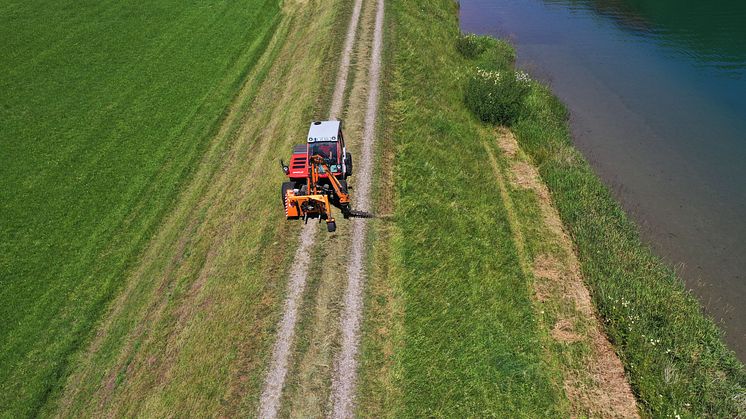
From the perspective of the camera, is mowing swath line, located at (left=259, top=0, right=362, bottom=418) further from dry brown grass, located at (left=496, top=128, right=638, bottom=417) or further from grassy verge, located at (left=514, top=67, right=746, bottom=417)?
grassy verge, located at (left=514, top=67, right=746, bottom=417)

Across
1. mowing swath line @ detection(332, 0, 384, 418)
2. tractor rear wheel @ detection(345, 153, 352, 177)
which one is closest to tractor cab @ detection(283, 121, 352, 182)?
tractor rear wheel @ detection(345, 153, 352, 177)

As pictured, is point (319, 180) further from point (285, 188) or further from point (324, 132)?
point (324, 132)

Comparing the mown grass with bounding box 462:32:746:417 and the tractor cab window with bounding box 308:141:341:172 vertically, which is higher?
the tractor cab window with bounding box 308:141:341:172

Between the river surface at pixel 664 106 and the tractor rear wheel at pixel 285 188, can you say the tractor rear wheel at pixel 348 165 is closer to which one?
the tractor rear wheel at pixel 285 188

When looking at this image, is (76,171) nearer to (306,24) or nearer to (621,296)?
(306,24)

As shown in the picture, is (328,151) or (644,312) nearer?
(644,312)

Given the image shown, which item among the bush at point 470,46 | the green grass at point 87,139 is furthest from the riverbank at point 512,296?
the bush at point 470,46

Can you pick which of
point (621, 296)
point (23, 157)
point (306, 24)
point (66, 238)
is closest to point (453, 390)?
point (621, 296)

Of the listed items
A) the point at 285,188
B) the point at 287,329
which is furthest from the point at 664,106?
the point at 287,329
